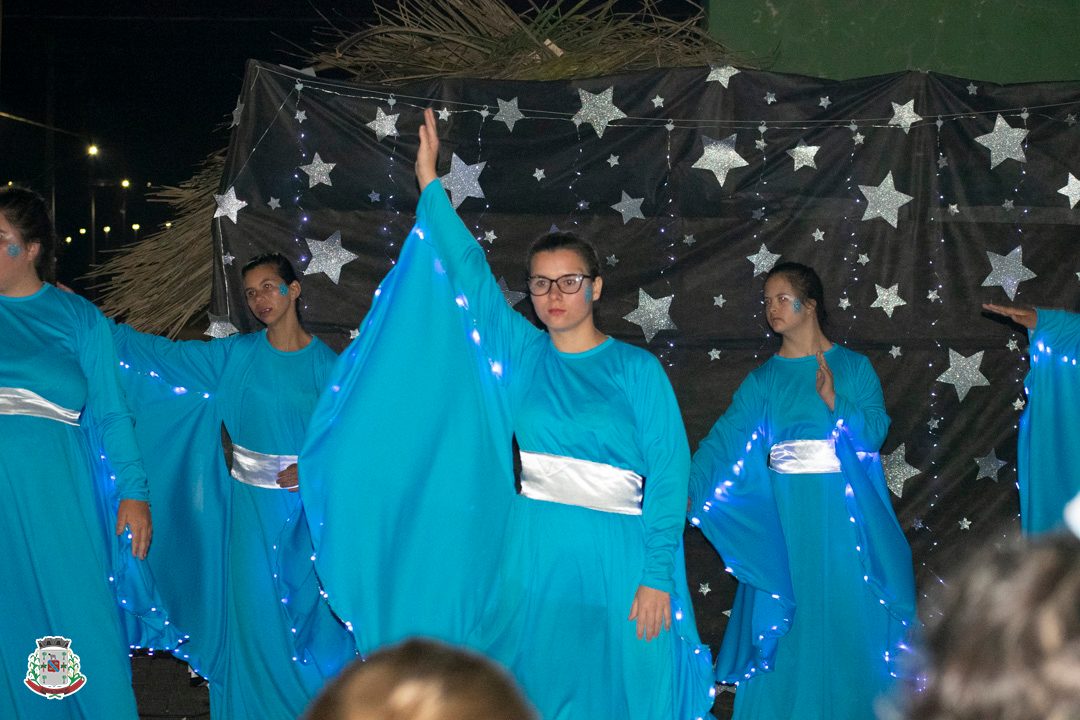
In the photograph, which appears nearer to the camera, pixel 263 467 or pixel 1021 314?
pixel 1021 314

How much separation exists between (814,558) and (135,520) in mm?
2806

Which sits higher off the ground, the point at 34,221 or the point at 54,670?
A: the point at 34,221

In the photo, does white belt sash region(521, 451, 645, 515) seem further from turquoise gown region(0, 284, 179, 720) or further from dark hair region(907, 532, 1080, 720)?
dark hair region(907, 532, 1080, 720)

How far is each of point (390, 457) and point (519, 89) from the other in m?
2.74

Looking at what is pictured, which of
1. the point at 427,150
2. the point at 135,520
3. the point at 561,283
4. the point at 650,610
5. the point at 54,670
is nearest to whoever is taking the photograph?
the point at 650,610

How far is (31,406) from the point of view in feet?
14.2

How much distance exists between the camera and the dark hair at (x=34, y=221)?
→ 4.43 m

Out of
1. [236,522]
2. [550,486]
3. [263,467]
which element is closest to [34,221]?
[263,467]

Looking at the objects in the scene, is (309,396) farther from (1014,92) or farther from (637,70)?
(1014,92)

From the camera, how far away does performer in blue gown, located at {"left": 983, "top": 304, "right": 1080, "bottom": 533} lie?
511 centimetres

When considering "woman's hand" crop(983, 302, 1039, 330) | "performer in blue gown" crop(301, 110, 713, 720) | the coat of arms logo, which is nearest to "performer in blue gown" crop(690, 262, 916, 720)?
"woman's hand" crop(983, 302, 1039, 330)

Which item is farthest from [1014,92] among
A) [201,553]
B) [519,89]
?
[201,553]

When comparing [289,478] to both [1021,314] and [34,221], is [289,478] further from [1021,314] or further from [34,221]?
[1021,314]

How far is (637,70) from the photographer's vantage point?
6219 mm
